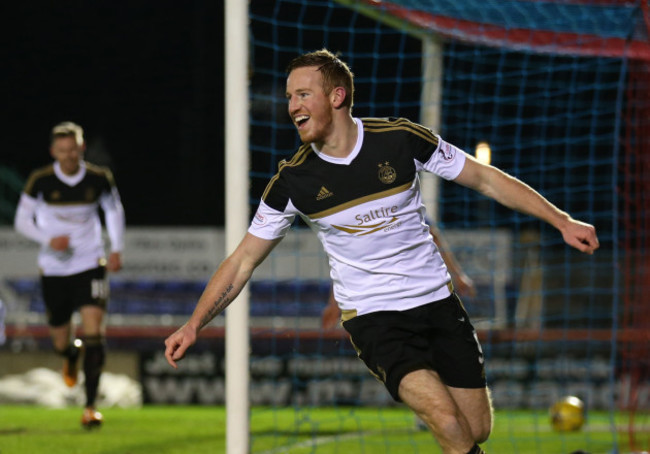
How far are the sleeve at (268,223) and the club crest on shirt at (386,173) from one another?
0.39 metres

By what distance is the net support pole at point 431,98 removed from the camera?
7.87m

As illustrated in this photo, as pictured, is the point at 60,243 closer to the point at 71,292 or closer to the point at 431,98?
the point at 71,292

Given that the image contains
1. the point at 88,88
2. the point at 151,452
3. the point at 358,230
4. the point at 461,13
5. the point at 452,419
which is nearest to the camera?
the point at 452,419

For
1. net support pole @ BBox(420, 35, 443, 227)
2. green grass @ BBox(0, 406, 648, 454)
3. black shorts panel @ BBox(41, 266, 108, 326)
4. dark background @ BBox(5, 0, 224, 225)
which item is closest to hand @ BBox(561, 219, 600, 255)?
green grass @ BBox(0, 406, 648, 454)

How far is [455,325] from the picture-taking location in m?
4.09

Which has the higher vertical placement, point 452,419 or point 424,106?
point 424,106

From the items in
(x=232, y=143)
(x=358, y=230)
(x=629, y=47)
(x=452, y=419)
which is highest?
(x=629, y=47)

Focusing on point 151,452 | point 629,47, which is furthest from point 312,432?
point 629,47

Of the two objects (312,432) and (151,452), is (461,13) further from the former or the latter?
(151,452)

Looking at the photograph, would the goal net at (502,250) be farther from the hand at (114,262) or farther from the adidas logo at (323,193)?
the adidas logo at (323,193)

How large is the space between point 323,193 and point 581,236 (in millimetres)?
987

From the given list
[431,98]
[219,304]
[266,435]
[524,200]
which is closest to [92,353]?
[266,435]

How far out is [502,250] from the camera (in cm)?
1332

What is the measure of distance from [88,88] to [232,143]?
1394cm
